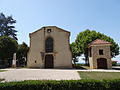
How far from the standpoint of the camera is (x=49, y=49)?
26.3 meters

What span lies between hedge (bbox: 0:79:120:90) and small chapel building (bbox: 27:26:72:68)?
18193mm

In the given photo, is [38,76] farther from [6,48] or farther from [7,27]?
[7,27]

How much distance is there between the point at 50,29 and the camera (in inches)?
1059

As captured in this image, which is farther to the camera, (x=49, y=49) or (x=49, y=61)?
(x=49, y=49)

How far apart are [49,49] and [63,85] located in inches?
789

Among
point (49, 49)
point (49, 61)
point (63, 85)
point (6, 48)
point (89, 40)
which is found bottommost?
point (63, 85)

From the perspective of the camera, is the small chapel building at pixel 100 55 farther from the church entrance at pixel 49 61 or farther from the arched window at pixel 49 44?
the arched window at pixel 49 44

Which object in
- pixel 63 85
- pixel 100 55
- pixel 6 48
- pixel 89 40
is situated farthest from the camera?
pixel 89 40

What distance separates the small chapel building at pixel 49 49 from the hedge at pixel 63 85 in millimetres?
18193

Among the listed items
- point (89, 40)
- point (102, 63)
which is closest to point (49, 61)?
point (102, 63)

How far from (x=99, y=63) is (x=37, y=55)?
13.5 metres

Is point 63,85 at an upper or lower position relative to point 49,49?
lower

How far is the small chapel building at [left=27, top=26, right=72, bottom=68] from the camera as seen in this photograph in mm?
25312

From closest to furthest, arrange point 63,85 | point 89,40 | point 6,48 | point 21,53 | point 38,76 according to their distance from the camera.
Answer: point 63,85 < point 38,76 < point 6,48 < point 89,40 < point 21,53
